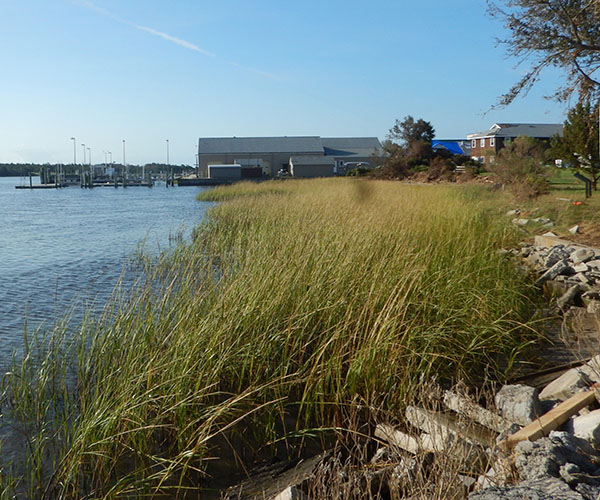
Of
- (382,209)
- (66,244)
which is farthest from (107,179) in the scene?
(382,209)

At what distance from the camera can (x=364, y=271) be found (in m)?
5.38

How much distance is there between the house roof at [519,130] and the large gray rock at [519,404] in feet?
173

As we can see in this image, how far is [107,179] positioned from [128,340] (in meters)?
97.2

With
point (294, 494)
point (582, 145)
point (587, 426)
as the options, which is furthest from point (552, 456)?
point (582, 145)

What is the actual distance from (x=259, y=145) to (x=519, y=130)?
1172 inches

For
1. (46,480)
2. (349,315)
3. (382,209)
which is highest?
(382,209)

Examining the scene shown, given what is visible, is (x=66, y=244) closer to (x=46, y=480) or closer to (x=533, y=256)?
(x=533, y=256)

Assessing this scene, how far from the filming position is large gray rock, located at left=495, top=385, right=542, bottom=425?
346cm

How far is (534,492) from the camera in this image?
2.29m

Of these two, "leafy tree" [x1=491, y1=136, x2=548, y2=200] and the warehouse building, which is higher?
the warehouse building

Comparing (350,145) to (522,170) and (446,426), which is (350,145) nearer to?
(522,170)

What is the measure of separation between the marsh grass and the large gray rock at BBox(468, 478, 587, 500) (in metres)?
1.17

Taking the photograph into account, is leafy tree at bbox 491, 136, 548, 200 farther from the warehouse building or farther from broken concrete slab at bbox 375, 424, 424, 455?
the warehouse building

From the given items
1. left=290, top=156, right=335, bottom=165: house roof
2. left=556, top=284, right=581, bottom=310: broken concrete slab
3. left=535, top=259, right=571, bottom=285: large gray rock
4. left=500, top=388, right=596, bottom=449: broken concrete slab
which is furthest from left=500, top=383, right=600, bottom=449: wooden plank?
left=290, top=156, right=335, bottom=165: house roof
